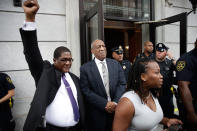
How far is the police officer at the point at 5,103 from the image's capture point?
2664 millimetres

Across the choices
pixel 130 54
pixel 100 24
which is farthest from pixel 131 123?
pixel 130 54

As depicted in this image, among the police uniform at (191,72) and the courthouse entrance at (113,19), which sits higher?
the courthouse entrance at (113,19)

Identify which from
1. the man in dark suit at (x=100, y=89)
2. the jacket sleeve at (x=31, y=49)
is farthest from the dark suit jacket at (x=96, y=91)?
the jacket sleeve at (x=31, y=49)

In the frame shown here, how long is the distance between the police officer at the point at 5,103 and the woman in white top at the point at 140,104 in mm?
2320

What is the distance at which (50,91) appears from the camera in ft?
5.38

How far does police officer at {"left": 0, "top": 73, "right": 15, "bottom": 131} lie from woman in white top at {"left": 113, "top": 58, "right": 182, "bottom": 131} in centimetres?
232

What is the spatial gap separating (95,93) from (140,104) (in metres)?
1.15

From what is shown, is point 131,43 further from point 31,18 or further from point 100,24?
point 31,18

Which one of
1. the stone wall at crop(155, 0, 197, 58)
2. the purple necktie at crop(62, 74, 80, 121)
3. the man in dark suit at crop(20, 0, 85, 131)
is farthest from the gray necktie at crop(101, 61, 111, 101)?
the stone wall at crop(155, 0, 197, 58)

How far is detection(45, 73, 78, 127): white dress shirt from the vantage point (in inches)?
65.2

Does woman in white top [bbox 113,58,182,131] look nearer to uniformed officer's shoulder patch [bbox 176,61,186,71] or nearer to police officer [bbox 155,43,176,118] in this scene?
uniformed officer's shoulder patch [bbox 176,61,186,71]

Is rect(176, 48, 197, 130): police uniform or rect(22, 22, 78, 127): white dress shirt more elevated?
rect(176, 48, 197, 130): police uniform

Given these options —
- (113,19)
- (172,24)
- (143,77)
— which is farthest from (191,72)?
(172,24)

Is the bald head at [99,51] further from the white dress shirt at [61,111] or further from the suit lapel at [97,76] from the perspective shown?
the white dress shirt at [61,111]
